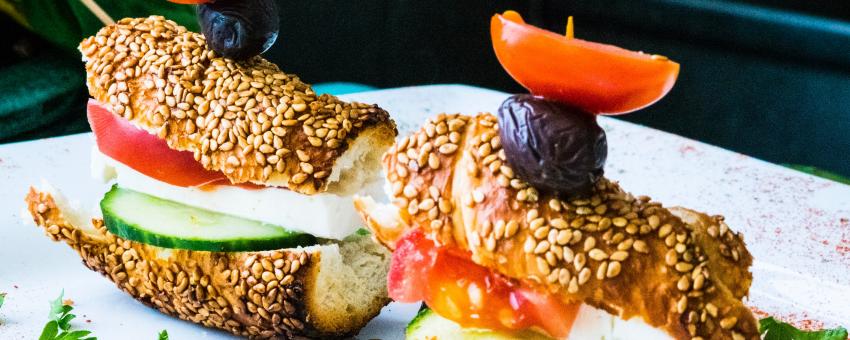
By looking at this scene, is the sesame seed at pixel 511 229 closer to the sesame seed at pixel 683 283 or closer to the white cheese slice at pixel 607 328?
the white cheese slice at pixel 607 328

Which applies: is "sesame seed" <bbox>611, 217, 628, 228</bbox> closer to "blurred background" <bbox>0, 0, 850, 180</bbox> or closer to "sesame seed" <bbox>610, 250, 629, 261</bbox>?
"sesame seed" <bbox>610, 250, 629, 261</bbox>

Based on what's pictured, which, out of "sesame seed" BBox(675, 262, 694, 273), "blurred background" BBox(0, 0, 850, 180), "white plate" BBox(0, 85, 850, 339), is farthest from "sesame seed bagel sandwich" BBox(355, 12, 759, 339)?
"blurred background" BBox(0, 0, 850, 180)

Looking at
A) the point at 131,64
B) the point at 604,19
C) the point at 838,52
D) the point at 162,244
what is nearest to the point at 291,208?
the point at 162,244

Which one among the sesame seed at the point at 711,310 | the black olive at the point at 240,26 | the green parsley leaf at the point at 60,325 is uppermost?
the black olive at the point at 240,26

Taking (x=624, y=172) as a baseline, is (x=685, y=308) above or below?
above

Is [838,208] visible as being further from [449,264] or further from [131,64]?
[131,64]

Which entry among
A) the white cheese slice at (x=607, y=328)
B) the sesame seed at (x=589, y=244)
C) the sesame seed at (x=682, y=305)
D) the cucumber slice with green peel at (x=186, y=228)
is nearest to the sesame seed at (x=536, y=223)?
the sesame seed at (x=589, y=244)

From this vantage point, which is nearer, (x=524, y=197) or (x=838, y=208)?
(x=524, y=197)
